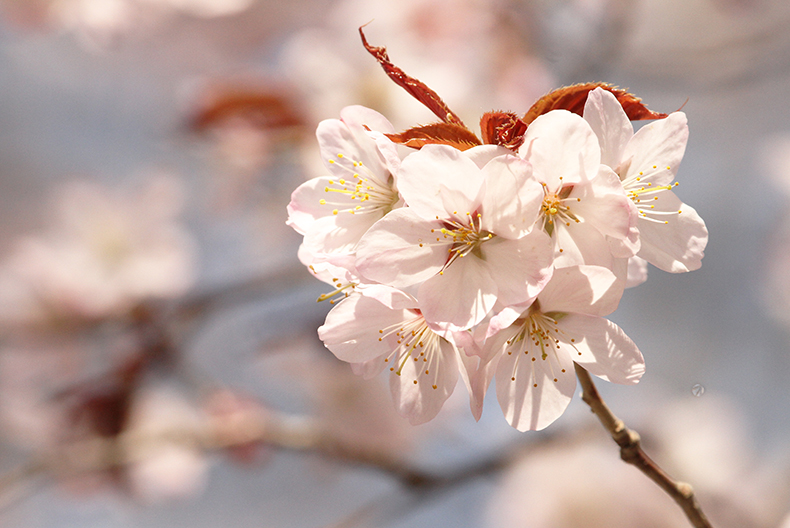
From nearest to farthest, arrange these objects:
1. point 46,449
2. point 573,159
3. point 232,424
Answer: point 573,159
point 232,424
point 46,449

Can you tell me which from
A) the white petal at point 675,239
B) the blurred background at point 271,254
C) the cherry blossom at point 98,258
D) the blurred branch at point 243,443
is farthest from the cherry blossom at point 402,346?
the cherry blossom at point 98,258

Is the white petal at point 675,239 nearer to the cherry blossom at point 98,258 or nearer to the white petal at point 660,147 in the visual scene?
the white petal at point 660,147

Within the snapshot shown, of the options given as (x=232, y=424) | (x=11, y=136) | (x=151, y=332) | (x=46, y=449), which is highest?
(x=11, y=136)

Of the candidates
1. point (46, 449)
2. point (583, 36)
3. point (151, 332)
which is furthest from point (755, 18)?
point (46, 449)

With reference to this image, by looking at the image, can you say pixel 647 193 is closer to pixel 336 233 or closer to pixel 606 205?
pixel 606 205

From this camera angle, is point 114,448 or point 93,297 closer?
point 114,448

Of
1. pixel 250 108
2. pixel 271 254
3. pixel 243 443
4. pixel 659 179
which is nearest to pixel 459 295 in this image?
pixel 659 179

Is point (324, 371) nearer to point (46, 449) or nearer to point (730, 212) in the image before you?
point (46, 449)
